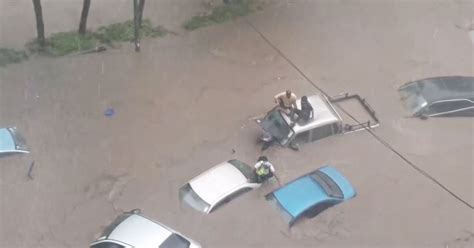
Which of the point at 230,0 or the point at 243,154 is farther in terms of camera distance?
the point at 230,0

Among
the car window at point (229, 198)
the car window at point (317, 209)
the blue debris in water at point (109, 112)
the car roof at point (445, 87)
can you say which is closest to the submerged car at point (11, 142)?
the blue debris in water at point (109, 112)

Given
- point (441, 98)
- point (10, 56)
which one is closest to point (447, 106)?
point (441, 98)

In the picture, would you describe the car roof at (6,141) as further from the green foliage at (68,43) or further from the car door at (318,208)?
the car door at (318,208)

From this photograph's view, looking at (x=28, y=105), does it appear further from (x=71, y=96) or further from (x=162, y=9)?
(x=162, y=9)

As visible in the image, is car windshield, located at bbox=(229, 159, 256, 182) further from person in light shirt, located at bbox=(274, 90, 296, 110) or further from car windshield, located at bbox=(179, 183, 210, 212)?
person in light shirt, located at bbox=(274, 90, 296, 110)

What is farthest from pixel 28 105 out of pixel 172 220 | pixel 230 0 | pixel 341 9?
pixel 341 9

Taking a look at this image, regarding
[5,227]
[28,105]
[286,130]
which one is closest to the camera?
[5,227]

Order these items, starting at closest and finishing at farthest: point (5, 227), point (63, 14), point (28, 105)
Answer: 1. point (5, 227)
2. point (28, 105)
3. point (63, 14)

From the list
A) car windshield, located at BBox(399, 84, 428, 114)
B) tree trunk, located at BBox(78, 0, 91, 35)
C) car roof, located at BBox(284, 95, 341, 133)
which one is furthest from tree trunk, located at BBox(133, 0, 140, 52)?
car windshield, located at BBox(399, 84, 428, 114)
